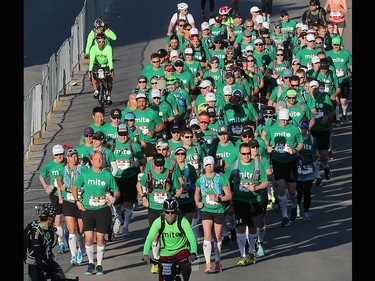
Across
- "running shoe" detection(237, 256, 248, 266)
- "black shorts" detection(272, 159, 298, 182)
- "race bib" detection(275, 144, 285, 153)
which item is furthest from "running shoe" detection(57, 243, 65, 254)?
"race bib" detection(275, 144, 285, 153)

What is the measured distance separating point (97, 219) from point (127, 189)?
2.92 metres

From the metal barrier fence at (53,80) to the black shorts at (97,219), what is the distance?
8999 mm

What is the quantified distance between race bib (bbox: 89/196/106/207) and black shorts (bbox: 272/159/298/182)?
4539 mm

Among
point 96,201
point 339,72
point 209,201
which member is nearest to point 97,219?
point 96,201

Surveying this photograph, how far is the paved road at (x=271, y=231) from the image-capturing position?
29.7m

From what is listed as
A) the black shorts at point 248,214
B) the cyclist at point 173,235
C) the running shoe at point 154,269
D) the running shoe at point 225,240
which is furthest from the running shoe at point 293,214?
the cyclist at point 173,235

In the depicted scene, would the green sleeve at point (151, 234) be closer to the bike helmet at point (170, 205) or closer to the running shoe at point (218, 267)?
the bike helmet at point (170, 205)

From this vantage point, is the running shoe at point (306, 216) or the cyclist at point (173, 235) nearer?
the cyclist at point (173, 235)

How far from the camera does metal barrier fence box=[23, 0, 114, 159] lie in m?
39.5

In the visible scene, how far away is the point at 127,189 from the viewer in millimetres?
32469

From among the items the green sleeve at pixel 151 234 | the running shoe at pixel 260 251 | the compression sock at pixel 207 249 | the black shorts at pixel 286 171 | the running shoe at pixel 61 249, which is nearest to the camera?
the green sleeve at pixel 151 234

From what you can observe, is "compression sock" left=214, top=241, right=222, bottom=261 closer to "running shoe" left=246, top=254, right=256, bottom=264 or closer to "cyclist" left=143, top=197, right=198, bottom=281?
"running shoe" left=246, top=254, right=256, bottom=264

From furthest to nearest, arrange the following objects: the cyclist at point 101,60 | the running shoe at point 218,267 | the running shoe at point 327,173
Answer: the cyclist at point 101,60, the running shoe at point 327,173, the running shoe at point 218,267

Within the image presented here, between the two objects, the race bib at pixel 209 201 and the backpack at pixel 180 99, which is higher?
the backpack at pixel 180 99
